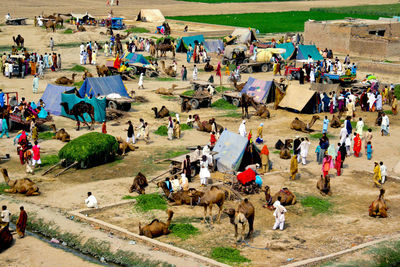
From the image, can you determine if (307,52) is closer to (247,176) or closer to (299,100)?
(299,100)

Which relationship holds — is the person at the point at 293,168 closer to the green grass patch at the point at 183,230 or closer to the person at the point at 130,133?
the green grass patch at the point at 183,230

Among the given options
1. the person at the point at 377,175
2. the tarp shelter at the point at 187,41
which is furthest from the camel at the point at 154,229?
the tarp shelter at the point at 187,41

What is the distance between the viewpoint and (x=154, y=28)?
71.5m

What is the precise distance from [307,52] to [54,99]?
2442 cm

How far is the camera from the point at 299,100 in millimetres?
35781

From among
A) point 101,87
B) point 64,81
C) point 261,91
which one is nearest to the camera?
point 101,87

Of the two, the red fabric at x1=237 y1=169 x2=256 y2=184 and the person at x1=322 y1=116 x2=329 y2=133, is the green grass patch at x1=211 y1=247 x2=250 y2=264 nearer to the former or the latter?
the red fabric at x1=237 y1=169 x2=256 y2=184

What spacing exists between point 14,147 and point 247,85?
596 inches

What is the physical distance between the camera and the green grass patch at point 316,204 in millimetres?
21609

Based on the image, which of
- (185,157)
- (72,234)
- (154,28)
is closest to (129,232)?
(72,234)

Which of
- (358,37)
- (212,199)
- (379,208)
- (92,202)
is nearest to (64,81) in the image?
(92,202)

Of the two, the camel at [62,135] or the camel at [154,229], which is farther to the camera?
the camel at [62,135]

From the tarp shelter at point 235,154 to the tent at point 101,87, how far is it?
12.1 m

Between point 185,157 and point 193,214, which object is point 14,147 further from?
point 193,214
